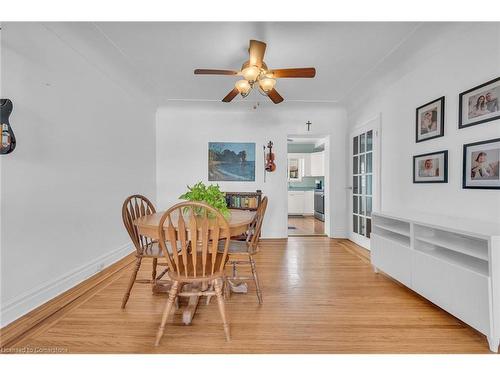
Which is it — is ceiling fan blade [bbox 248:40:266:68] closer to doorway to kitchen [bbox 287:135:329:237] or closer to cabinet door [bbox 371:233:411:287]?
cabinet door [bbox 371:233:411:287]

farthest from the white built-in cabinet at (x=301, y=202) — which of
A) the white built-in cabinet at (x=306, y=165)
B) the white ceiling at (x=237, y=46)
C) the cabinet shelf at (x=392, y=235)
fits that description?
the cabinet shelf at (x=392, y=235)

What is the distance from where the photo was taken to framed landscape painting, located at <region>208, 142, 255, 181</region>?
4320mm

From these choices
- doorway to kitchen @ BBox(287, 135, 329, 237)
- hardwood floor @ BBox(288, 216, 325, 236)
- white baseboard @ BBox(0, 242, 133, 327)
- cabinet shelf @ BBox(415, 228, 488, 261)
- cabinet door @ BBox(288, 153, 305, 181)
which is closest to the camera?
cabinet shelf @ BBox(415, 228, 488, 261)

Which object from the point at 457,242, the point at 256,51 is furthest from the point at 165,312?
the point at 457,242

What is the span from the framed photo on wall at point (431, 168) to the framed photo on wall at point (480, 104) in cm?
32

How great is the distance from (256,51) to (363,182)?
274cm

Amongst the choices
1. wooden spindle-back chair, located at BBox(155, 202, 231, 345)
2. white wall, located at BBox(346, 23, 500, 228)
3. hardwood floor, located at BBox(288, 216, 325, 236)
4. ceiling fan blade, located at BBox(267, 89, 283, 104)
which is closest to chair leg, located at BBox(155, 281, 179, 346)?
wooden spindle-back chair, located at BBox(155, 202, 231, 345)

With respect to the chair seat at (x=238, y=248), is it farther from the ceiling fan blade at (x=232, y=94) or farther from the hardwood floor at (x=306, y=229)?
the hardwood floor at (x=306, y=229)

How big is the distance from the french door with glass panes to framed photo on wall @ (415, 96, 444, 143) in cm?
77

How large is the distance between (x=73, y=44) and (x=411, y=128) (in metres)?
3.61

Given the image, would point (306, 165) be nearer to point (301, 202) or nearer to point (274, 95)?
point (301, 202)

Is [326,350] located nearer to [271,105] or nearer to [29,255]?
[29,255]

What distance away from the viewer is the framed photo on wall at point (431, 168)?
218 cm

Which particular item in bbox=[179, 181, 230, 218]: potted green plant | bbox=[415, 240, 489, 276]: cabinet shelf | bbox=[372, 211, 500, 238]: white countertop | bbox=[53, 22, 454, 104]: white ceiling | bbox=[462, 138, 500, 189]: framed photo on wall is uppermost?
bbox=[53, 22, 454, 104]: white ceiling
